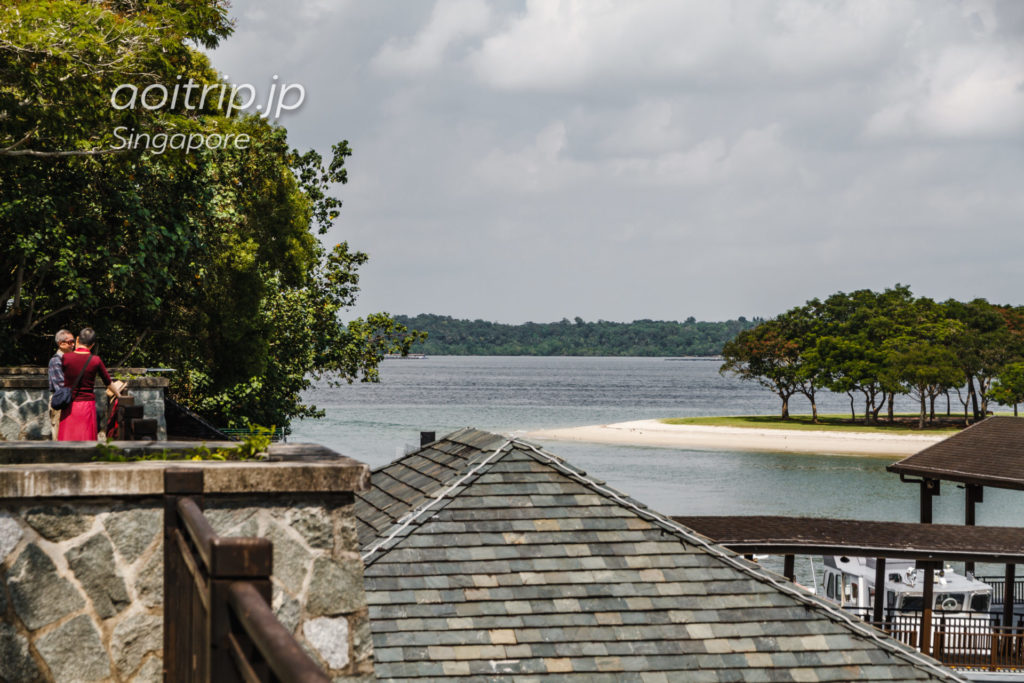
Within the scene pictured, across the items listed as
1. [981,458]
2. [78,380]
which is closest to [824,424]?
[981,458]

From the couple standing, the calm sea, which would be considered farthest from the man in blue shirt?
the calm sea

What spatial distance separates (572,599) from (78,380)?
5.55 metres

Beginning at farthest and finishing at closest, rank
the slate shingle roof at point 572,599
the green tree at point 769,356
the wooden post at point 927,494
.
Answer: the green tree at point 769,356 → the wooden post at point 927,494 → the slate shingle roof at point 572,599

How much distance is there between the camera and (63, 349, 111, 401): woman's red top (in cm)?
1051

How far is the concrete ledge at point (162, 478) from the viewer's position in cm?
408

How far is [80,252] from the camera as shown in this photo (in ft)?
59.3

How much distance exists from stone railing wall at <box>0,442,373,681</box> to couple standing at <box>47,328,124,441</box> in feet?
22.0

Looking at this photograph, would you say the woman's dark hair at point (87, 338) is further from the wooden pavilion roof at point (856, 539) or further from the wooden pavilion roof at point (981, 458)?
the wooden pavilion roof at point (981, 458)

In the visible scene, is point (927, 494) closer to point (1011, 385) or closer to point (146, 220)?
point (146, 220)

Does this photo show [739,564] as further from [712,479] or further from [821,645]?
[712,479]

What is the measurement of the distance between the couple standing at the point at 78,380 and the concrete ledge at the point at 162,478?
639 centimetres

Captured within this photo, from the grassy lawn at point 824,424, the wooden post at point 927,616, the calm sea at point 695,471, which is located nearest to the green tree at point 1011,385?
the grassy lawn at point 824,424

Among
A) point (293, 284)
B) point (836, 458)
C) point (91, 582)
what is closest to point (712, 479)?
point (836, 458)

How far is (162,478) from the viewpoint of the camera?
13.8 feet
